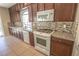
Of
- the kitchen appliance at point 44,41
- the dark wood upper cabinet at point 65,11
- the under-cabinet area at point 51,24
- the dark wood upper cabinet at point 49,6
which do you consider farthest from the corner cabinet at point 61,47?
the dark wood upper cabinet at point 49,6

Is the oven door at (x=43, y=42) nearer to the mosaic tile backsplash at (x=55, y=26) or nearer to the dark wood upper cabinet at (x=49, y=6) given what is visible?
the mosaic tile backsplash at (x=55, y=26)

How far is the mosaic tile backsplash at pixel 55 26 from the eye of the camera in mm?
1600

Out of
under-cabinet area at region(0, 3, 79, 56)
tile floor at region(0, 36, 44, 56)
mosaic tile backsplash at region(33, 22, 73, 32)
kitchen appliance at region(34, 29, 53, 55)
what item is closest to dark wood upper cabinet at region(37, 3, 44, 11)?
under-cabinet area at region(0, 3, 79, 56)

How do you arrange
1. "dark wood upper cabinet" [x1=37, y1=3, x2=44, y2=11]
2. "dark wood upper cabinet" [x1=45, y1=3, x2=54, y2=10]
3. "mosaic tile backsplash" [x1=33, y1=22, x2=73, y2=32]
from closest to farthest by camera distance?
1. "mosaic tile backsplash" [x1=33, y1=22, x2=73, y2=32]
2. "dark wood upper cabinet" [x1=45, y1=3, x2=54, y2=10]
3. "dark wood upper cabinet" [x1=37, y1=3, x2=44, y2=11]

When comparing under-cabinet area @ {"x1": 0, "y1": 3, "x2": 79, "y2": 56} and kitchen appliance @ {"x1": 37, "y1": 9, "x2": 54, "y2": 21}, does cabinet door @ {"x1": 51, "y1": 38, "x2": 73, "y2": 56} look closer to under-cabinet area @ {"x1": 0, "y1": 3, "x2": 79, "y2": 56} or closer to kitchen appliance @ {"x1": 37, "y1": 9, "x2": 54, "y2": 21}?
under-cabinet area @ {"x1": 0, "y1": 3, "x2": 79, "y2": 56}

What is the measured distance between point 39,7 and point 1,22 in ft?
4.22

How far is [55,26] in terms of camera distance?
1.86m

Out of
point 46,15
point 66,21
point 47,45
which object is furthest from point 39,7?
point 47,45

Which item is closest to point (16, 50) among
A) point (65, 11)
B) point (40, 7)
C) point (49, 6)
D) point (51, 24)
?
point (51, 24)

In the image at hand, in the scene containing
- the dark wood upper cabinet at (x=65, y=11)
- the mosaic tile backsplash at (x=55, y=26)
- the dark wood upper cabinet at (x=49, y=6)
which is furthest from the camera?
the dark wood upper cabinet at (x=49, y=6)

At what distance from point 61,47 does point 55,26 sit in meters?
0.68

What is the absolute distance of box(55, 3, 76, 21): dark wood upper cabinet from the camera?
141cm

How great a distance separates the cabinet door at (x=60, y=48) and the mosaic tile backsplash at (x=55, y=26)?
444 millimetres

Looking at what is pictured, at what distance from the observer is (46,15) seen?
1.91 metres
